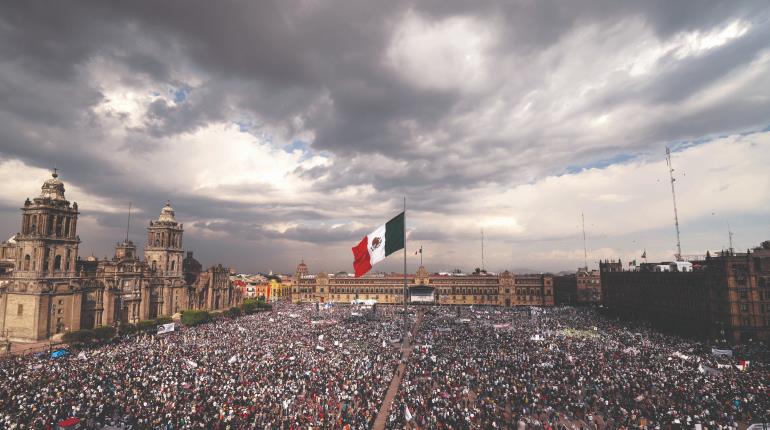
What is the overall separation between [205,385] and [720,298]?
63.5m

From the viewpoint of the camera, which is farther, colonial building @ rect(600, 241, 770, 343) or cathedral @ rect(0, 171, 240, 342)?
cathedral @ rect(0, 171, 240, 342)

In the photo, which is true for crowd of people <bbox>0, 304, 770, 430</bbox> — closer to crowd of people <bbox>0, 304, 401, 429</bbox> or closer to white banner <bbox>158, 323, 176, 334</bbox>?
crowd of people <bbox>0, 304, 401, 429</bbox>

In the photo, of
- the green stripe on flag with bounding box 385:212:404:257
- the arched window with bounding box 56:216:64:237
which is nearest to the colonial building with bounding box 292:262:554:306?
Result: the arched window with bounding box 56:216:64:237

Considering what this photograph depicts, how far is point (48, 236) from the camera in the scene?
57.2m

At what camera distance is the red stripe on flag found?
26.9m

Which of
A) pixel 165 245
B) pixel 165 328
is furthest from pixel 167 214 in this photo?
pixel 165 328

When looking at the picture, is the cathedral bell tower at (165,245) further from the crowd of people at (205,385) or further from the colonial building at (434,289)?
the crowd of people at (205,385)

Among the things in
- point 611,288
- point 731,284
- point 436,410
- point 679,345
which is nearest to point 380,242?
point 436,410

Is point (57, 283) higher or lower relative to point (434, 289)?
higher

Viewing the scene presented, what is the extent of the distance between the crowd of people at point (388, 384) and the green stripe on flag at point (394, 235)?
5565 millimetres

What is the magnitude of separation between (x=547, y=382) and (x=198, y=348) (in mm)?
34124

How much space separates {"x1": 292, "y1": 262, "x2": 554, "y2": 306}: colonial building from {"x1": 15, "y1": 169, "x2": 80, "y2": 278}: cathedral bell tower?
70.4 m

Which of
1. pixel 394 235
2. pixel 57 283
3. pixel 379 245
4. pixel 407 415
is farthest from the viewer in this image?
pixel 57 283

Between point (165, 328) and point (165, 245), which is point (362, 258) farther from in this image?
point (165, 245)
